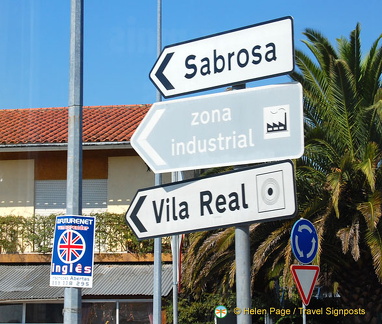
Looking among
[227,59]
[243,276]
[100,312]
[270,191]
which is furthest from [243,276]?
[100,312]

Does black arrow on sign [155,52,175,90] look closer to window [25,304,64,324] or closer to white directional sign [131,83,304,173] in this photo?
white directional sign [131,83,304,173]

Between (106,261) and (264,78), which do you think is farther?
(106,261)

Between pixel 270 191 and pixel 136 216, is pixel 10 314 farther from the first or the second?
pixel 270 191

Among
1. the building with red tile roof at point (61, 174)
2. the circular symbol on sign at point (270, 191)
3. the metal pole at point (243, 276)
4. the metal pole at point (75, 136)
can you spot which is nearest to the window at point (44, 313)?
the building with red tile roof at point (61, 174)

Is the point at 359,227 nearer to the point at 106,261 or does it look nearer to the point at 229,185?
the point at 106,261

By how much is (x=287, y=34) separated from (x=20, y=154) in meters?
19.3

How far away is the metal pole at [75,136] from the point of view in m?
6.53

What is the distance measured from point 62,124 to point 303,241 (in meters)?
15.8

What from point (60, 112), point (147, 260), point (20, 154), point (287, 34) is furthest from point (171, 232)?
point (60, 112)

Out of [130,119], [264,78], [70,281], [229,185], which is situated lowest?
[70,281]

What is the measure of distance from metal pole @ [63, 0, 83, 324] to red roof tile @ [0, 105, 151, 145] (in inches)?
555

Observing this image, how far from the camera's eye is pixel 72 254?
6.52m

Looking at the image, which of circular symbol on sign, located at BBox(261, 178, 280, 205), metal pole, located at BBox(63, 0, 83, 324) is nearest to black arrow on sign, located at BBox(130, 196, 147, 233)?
circular symbol on sign, located at BBox(261, 178, 280, 205)

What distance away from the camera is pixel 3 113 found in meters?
26.8
